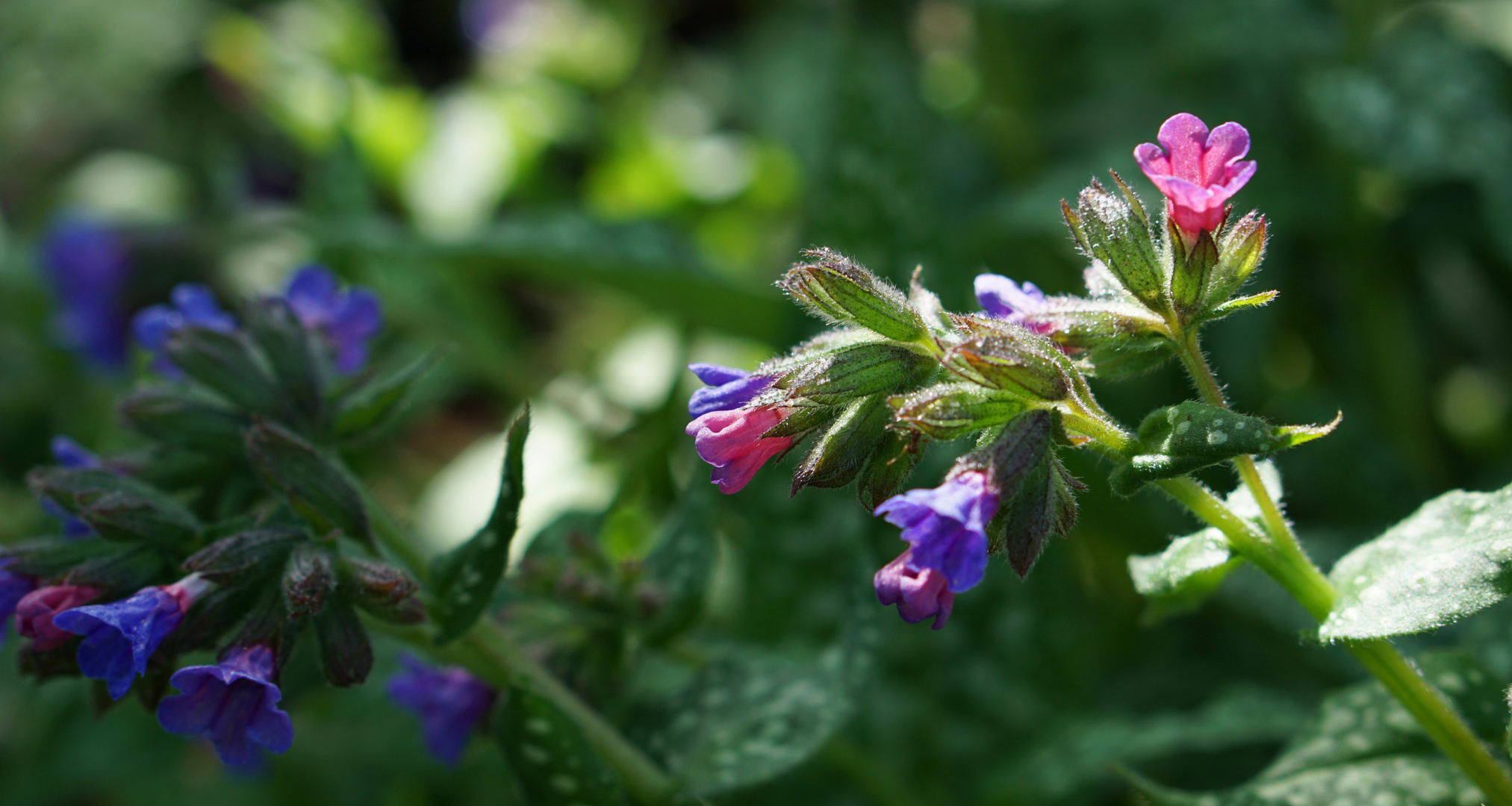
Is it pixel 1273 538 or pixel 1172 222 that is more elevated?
pixel 1172 222

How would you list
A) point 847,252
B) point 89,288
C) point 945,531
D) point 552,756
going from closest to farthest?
point 945,531
point 552,756
point 847,252
point 89,288

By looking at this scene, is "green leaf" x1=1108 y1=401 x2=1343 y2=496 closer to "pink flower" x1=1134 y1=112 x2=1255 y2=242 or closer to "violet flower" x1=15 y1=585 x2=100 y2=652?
"pink flower" x1=1134 y1=112 x2=1255 y2=242

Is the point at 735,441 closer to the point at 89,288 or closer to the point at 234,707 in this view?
the point at 234,707

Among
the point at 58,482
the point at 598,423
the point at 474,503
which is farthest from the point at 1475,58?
the point at 58,482

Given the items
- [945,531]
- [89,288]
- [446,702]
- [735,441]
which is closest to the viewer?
[945,531]

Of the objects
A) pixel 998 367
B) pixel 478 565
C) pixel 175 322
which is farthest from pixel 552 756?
pixel 175 322

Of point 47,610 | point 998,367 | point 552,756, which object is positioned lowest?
point 552,756

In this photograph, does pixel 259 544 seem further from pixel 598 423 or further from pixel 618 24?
pixel 618 24

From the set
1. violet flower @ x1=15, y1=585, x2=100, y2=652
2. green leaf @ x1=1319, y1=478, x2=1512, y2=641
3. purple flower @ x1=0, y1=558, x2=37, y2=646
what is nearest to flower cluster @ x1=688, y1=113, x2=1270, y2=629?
green leaf @ x1=1319, y1=478, x2=1512, y2=641
